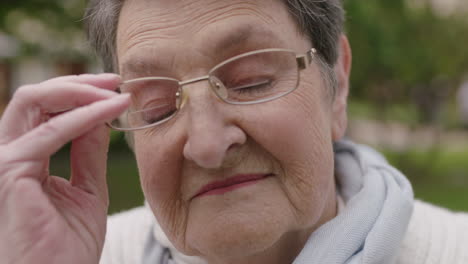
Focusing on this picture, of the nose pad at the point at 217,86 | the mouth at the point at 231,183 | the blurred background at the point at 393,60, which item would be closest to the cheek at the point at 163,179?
the mouth at the point at 231,183

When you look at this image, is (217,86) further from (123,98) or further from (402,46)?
(402,46)

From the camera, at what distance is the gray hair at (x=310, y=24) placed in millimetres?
1972

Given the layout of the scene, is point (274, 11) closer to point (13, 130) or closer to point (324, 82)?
point (324, 82)

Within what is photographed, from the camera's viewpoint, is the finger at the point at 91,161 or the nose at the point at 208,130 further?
the finger at the point at 91,161

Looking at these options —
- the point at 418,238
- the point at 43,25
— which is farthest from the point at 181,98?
the point at 43,25

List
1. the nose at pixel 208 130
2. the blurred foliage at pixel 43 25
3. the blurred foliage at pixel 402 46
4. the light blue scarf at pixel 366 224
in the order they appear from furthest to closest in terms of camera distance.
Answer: the blurred foliage at pixel 402 46 < the blurred foliage at pixel 43 25 < the light blue scarf at pixel 366 224 < the nose at pixel 208 130

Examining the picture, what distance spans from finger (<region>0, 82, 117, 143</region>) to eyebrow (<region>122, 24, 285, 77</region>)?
0.17m

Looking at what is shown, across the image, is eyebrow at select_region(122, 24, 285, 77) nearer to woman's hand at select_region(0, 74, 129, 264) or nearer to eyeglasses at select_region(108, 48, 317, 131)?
eyeglasses at select_region(108, 48, 317, 131)

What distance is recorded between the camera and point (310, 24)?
2.00 m

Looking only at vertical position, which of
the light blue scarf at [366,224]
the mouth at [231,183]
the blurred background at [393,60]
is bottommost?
the blurred background at [393,60]

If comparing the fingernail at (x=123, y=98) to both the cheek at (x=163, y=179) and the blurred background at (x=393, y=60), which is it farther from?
the blurred background at (x=393, y=60)

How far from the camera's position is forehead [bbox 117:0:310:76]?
5.81 feet

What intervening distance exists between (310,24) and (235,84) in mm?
439

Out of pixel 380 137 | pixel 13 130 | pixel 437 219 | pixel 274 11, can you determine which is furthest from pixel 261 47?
pixel 380 137
